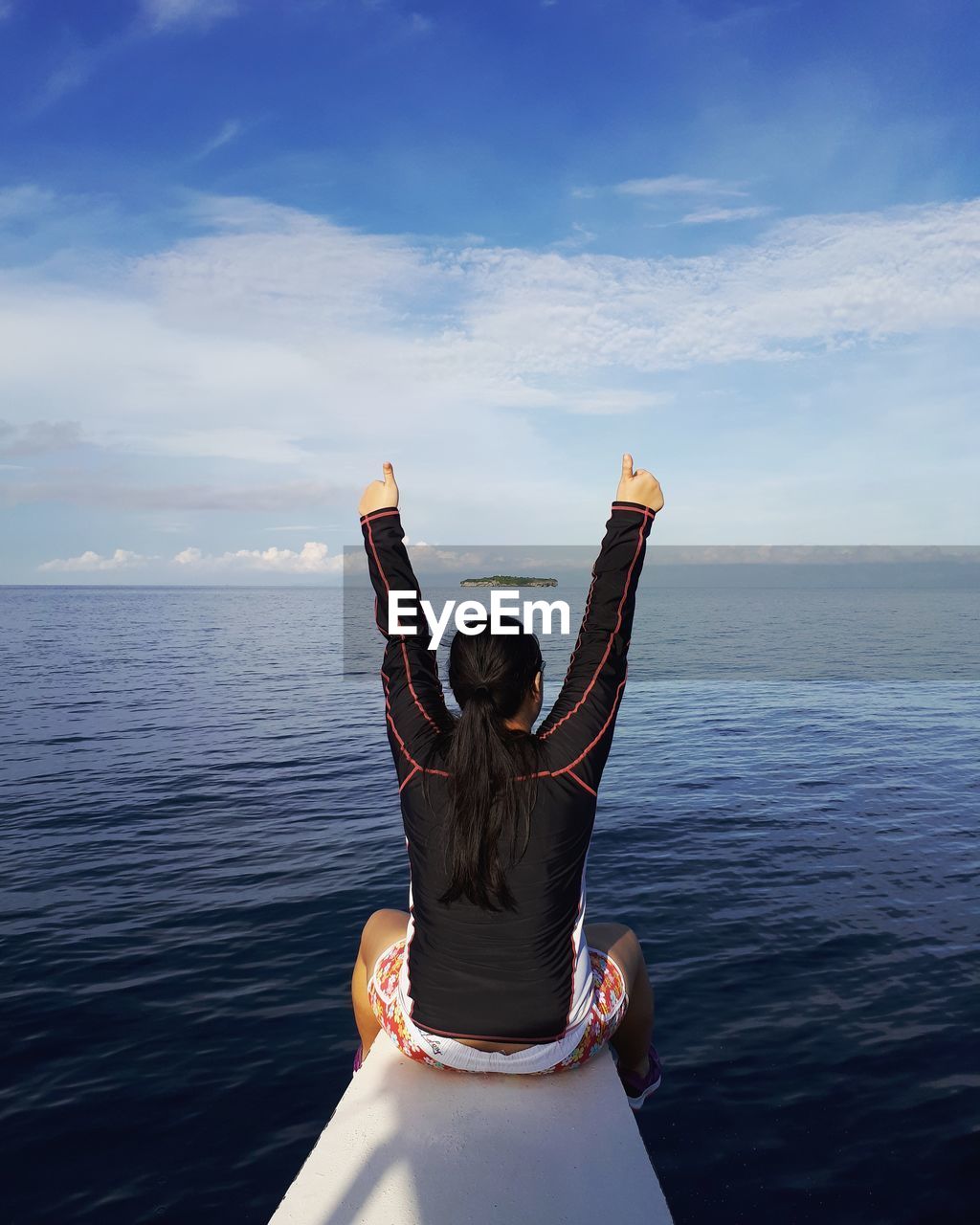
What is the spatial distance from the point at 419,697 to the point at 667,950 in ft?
23.2

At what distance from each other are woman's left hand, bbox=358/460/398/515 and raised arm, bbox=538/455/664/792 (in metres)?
1.10

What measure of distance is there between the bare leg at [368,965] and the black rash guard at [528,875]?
0.62 m

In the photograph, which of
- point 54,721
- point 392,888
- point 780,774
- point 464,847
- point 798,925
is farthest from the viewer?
point 54,721

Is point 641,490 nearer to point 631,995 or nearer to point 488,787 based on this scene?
point 488,787

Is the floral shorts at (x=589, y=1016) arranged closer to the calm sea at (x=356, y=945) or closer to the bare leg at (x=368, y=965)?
the bare leg at (x=368, y=965)

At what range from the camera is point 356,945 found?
10039mm

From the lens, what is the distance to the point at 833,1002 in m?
8.54

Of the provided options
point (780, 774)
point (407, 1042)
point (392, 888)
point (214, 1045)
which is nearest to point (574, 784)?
point (407, 1042)

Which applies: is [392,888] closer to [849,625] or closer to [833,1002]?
[833,1002]

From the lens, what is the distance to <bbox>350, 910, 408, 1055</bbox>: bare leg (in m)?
4.64

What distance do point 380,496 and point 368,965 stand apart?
2.46 metres

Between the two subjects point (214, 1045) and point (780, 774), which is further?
point (780, 774)

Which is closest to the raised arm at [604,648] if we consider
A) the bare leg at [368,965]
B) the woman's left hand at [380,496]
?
the woman's left hand at [380,496]

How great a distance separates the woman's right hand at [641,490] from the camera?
427 centimetres
